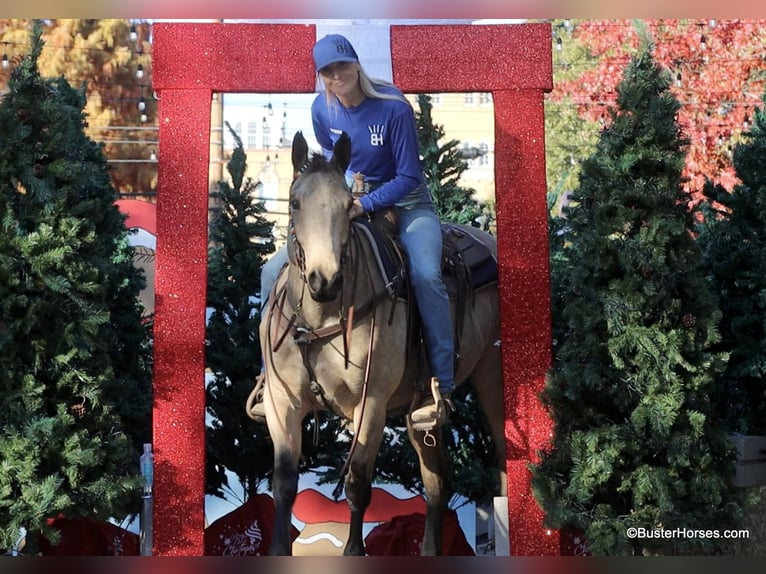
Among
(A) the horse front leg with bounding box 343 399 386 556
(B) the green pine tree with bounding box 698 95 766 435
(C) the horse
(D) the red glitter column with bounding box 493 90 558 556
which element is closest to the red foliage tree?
(B) the green pine tree with bounding box 698 95 766 435

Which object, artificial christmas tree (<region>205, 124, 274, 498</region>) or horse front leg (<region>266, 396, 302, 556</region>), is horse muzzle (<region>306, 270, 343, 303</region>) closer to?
horse front leg (<region>266, 396, 302, 556</region>)

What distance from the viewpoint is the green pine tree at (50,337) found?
534 centimetres

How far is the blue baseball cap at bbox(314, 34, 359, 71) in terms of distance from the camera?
5.56 meters

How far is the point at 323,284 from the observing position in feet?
16.4

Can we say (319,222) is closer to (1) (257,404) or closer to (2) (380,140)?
(2) (380,140)

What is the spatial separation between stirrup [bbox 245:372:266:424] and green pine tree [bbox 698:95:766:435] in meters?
2.65

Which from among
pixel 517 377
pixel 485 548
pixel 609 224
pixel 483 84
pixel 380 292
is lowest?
pixel 485 548

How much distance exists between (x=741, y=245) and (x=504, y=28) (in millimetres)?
1948

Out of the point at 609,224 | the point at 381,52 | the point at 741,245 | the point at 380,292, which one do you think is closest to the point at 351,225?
the point at 380,292

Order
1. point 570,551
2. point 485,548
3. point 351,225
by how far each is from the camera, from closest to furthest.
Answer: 1. point 351,225
2. point 570,551
3. point 485,548

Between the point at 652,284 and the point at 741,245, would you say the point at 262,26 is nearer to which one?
the point at 652,284

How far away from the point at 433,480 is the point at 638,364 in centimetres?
134

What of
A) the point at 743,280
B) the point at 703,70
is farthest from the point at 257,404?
the point at 703,70

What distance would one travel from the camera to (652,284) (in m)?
5.56
